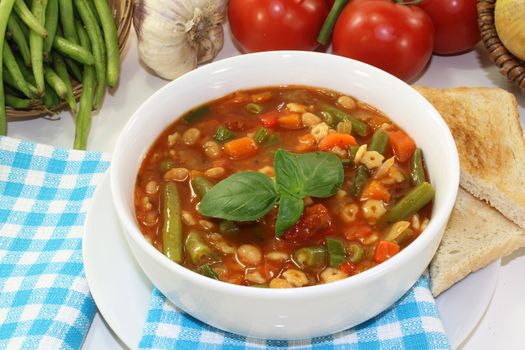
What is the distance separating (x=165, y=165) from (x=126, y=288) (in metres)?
0.50

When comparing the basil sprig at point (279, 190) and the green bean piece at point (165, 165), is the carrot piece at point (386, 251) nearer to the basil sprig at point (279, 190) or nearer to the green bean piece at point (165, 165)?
the basil sprig at point (279, 190)

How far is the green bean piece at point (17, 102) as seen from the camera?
3.65 metres

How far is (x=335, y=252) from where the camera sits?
239 centimetres

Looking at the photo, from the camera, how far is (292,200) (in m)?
2.34

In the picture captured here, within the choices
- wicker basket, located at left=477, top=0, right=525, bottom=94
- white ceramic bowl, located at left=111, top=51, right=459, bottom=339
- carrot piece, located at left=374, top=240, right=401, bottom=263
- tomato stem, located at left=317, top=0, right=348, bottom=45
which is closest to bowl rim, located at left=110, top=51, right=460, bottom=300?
white ceramic bowl, located at left=111, top=51, right=459, bottom=339

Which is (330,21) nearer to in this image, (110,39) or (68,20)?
(110,39)

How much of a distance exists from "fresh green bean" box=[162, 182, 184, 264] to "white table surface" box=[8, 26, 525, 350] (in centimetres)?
55

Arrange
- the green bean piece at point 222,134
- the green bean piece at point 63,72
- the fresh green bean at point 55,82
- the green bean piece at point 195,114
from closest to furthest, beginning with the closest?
the green bean piece at point 222,134, the green bean piece at point 195,114, the fresh green bean at point 55,82, the green bean piece at point 63,72

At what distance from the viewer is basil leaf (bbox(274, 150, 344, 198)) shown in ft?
7.72

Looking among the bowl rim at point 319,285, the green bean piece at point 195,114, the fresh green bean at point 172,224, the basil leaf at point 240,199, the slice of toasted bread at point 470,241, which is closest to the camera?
the bowl rim at point 319,285

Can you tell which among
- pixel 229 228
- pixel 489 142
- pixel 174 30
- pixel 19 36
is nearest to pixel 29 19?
pixel 19 36

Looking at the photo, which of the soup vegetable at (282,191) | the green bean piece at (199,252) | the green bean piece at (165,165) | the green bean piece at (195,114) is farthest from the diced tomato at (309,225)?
the green bean piece at (195,114)

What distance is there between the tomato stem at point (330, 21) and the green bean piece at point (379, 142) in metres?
1.35

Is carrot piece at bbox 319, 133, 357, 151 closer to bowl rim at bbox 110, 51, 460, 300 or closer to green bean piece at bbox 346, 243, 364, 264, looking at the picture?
bowl rim at bbox 110, 51, 460, 300
